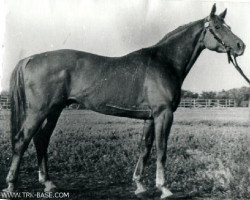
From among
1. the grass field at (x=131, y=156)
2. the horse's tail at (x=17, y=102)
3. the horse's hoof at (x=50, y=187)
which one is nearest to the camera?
the horse's tail at (x=17, y=102)

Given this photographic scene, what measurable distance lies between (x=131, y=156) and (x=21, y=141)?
148 centimetres

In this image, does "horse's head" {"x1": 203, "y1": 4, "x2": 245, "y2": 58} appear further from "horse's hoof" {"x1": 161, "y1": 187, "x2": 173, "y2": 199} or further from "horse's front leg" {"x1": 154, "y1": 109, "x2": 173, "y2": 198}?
"horse's hoof" {"x1": 161, "y1": 187, "x2": 173, "y2": 199}

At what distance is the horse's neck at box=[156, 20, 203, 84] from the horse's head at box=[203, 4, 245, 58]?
0.32 feet

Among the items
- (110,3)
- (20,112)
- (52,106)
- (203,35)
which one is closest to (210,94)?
(203,35)

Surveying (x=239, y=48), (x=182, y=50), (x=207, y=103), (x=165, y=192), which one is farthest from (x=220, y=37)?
(x=165, y=192)

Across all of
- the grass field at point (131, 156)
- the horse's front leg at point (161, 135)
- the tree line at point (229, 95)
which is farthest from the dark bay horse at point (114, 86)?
the tree line at point (229, 95)

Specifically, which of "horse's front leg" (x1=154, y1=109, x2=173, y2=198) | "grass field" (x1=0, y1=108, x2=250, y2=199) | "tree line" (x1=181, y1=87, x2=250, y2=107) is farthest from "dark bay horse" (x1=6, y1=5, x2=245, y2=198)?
"tree line" (x1=181, y1=87, x2=250, y2=107)

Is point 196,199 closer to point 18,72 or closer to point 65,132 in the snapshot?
point 65,132

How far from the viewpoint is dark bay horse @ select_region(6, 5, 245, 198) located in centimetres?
318

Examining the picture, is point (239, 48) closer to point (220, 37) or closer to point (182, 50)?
point (220, 37)

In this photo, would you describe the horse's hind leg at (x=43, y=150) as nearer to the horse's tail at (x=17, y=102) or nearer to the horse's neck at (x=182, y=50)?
the horse's tail at (x=17, y=102)

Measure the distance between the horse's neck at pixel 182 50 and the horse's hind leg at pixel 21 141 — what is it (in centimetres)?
145

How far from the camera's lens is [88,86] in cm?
329

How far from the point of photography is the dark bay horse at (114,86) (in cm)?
318
